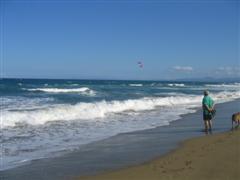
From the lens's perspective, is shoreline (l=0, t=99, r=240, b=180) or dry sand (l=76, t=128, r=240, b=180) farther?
shoreline (l=0, t=99, r=240, b=180)

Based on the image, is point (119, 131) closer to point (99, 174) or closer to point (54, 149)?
point (54, 149)

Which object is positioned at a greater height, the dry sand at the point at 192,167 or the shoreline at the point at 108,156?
the dry sand at the point at 192,167

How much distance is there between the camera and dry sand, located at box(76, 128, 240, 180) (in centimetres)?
620

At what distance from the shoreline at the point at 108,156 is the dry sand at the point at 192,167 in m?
0.40

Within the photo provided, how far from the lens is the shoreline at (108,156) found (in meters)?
7.11

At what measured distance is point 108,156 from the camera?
8516 mm

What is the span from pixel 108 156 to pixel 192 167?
7.65 feet

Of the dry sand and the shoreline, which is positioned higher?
the dry sand

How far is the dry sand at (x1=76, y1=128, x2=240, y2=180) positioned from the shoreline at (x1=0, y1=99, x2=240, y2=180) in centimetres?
40

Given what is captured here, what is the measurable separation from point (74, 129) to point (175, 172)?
289 inches

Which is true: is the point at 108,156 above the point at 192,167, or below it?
below

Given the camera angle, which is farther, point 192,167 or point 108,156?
point 108,156

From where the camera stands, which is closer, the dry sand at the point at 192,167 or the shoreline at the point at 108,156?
the dry sand at the point at 192,167

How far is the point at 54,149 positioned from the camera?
374 inches
